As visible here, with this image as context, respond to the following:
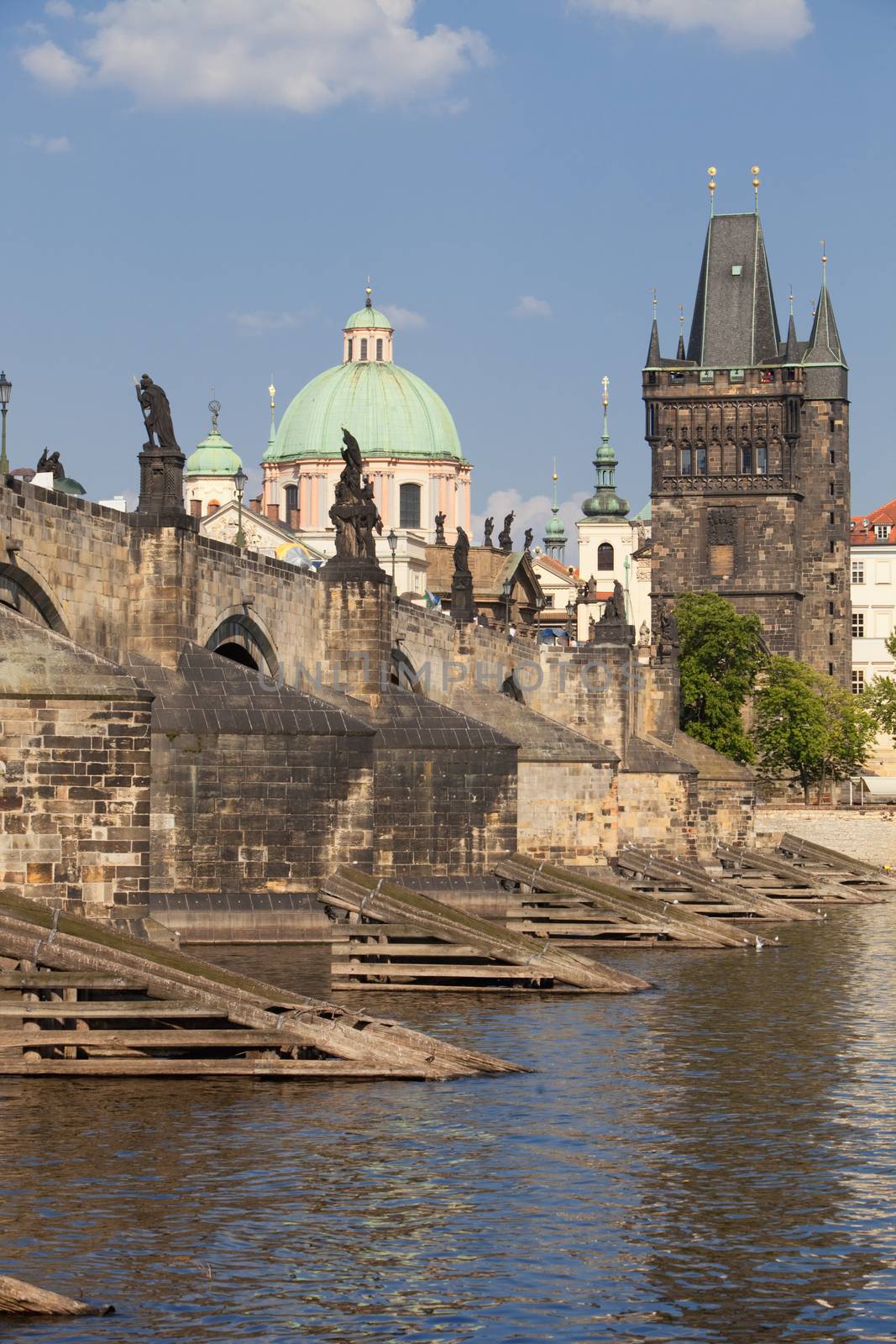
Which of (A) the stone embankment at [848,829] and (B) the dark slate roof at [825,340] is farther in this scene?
(B) the dark slate roof at [825,340]

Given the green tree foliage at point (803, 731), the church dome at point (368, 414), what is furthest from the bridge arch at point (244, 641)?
the church dome at point (368, 414)

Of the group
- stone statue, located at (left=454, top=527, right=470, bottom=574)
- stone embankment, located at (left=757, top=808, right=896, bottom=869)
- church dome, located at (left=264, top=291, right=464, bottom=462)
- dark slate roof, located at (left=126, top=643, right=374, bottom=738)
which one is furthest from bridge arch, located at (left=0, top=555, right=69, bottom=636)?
church dome, located at (left=264, top=291, right=464, bottom=462)

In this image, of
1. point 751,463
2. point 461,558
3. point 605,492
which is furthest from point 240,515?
point 605,492

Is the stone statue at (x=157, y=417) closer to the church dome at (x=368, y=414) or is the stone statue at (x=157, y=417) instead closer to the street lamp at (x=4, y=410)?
the street lamp at (x=4, y=410)

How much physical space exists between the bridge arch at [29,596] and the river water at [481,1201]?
10.2m

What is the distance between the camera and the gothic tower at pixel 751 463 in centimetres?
11250

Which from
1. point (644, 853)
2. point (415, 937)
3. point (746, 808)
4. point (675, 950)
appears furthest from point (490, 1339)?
point (746, 808)

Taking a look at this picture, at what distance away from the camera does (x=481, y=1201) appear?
1661 centimetres

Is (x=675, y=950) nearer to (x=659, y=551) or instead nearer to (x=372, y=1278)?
(x=372, y=1278)

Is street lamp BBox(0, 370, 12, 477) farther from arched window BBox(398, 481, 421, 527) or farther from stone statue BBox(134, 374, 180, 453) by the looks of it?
arched window BBox(398, 481, 421, 527)

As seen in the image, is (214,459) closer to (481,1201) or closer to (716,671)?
(716,671)

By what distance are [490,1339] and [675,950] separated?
27720 mm

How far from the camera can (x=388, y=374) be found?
12875cm

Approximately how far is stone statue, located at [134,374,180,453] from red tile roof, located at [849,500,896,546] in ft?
331
